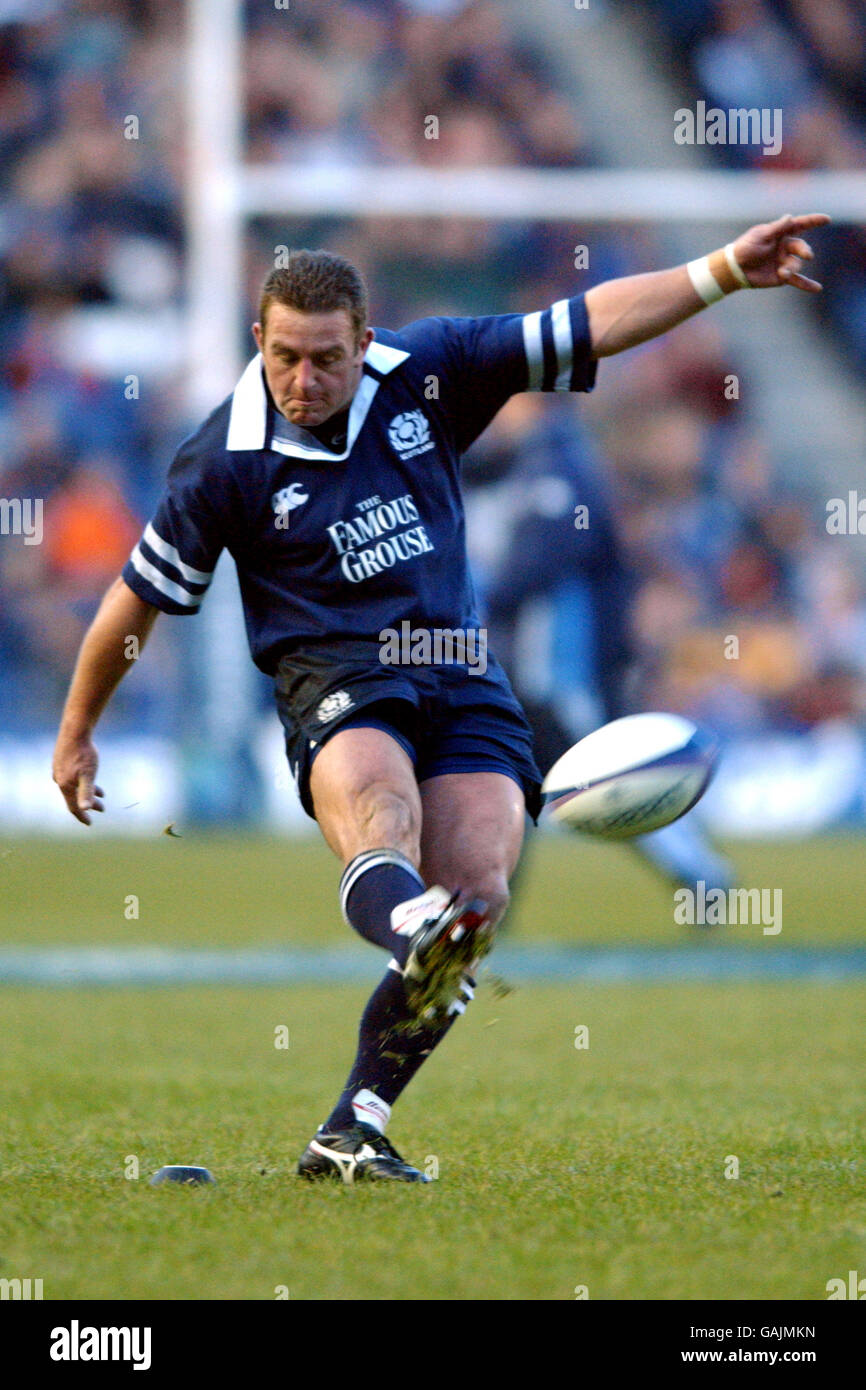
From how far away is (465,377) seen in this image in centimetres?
484

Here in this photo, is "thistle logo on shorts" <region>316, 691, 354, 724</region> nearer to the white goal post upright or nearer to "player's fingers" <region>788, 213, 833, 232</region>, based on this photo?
"player's fingers" <region>788, 213, 833, 232</region>

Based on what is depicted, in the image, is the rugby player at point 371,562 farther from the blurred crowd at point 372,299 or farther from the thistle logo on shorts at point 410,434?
the blurred crowd at point 372,299

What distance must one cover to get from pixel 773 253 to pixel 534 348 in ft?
1.96

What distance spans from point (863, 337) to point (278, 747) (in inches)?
297

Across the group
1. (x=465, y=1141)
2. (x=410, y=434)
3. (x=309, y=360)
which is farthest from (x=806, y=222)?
(x=465, y=1141)

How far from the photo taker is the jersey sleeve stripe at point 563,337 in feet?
15.6

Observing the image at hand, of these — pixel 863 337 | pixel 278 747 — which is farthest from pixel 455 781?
pixel 863 337

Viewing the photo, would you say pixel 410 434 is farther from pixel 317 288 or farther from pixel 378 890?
pixel 378 890

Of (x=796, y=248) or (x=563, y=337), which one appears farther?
(x=563, y=337)

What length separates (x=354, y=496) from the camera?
4.67 metres

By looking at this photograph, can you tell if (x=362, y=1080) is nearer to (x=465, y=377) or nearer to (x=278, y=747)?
(x=465, y=377)

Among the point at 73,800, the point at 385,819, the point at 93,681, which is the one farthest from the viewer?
the point at 73,800

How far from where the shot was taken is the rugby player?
14.5ft

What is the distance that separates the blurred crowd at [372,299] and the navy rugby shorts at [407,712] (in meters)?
11.9
